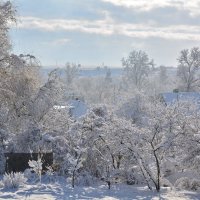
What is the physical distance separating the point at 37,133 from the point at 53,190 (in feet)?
21.8

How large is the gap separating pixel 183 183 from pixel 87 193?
5.61 metres

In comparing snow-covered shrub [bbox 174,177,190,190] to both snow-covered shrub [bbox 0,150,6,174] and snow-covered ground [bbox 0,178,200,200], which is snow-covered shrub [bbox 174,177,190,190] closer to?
snow-covered ground [bbox 0,178,200,200]

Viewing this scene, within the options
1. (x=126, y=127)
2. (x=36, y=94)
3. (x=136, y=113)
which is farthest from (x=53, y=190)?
(x=136, y=113)

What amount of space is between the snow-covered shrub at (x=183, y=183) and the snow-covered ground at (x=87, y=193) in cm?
155

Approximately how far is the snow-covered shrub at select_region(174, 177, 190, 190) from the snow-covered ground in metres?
1.55

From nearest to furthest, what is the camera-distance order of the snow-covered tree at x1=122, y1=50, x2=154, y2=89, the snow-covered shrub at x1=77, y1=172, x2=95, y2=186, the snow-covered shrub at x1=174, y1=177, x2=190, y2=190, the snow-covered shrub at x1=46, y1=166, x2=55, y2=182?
1. the snow-covered shrub at x1=46, y1=166, x2=55, y2=182
2. the snow-covered shrub at x1=77, y1=172, x2=95, y2=186
3. the snow-covered shrub at x1=174, y1=177, x2=190, y2=190
4. the snow-covered tree at x1=122, y1=50, x2=154, y2=89

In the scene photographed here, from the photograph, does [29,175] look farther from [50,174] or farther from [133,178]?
[133,178]

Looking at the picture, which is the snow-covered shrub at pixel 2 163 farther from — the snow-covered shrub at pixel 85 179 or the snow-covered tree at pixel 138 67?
the snow-covered tree at pixel 138 67

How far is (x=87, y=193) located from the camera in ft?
53.9

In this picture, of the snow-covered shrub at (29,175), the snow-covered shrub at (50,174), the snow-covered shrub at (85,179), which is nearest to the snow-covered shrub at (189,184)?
the snow-covered shrub at (85,179)

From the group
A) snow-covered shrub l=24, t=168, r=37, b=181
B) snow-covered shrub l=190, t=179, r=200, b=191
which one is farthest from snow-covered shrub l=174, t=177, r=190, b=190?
snow-covered shrub l=24, t=168, r=37, b=181

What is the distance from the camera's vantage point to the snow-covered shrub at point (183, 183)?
20.3 metres

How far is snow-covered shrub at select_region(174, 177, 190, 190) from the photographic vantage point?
20.3m

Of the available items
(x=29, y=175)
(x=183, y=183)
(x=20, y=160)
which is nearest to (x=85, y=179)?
(x=29, y=175)
